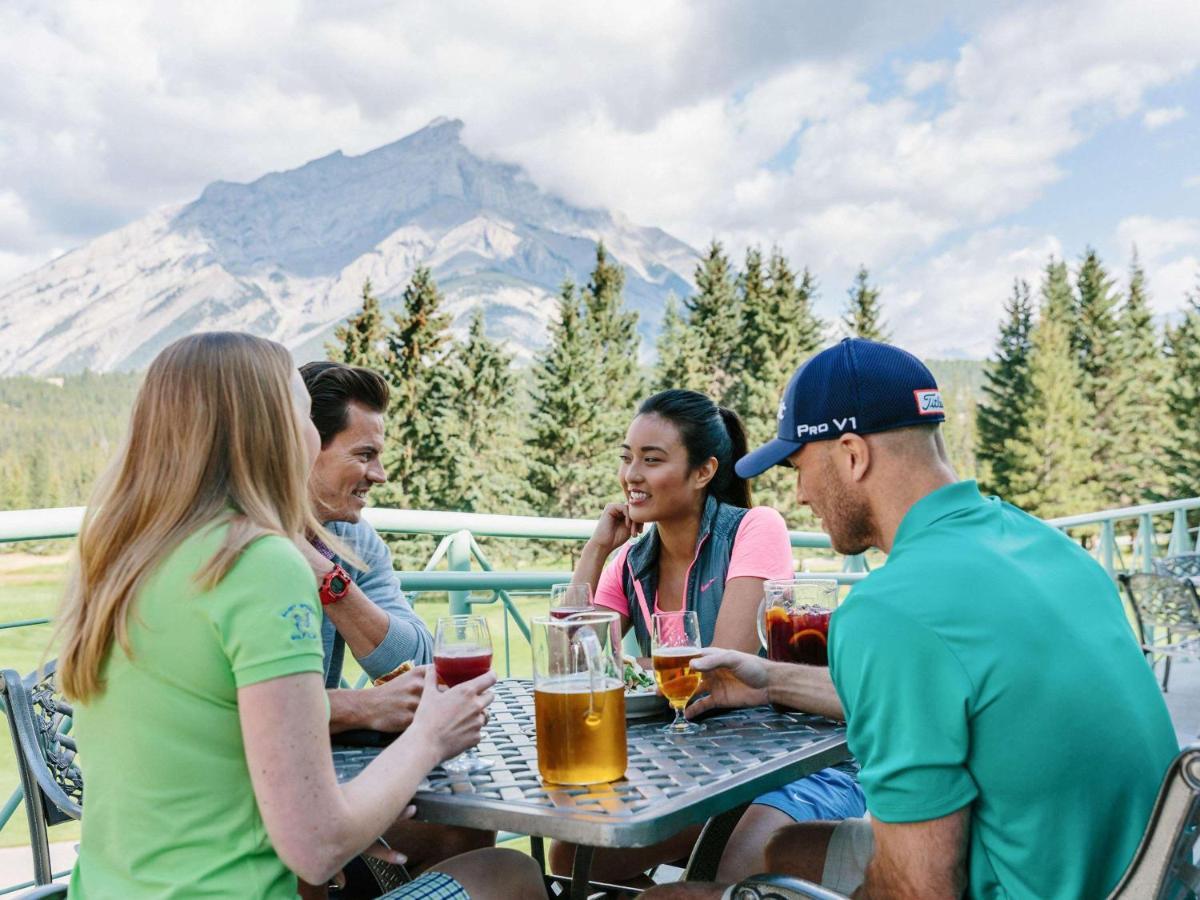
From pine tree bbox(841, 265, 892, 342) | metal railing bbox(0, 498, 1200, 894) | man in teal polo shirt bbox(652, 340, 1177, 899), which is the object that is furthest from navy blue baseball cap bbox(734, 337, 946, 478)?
pine tree bbox(841, 265, 892, 342)

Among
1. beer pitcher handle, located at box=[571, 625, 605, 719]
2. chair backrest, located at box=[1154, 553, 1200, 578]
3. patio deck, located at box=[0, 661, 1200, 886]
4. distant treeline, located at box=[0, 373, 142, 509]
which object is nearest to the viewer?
beer pitcher handle, located at box=[571, 625, 605, 719]

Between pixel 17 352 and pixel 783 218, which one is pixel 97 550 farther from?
pixel 17 352

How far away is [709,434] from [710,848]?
4.08 ft

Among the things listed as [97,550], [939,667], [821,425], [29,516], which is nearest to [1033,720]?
[939,667]

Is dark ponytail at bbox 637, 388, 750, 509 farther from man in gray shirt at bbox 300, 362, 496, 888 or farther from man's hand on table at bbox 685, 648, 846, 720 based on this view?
man's hand on table at bbox 685, 648, 846, 720

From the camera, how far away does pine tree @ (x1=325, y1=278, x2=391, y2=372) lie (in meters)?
30.7

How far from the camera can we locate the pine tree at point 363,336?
3069 centimetres

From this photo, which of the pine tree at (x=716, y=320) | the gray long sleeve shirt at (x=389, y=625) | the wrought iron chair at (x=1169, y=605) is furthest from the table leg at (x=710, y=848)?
the pine tree at (x=716, y=320)

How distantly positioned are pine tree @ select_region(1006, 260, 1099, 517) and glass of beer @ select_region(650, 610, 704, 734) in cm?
3793

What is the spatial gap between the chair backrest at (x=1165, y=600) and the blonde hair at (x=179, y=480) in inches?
243

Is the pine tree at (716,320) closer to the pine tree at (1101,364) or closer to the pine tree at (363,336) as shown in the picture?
the pine tree at (363,336)

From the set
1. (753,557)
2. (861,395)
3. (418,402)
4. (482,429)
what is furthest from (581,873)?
(482,429)

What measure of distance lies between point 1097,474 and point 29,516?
1609 inches

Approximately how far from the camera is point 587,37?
342ft
